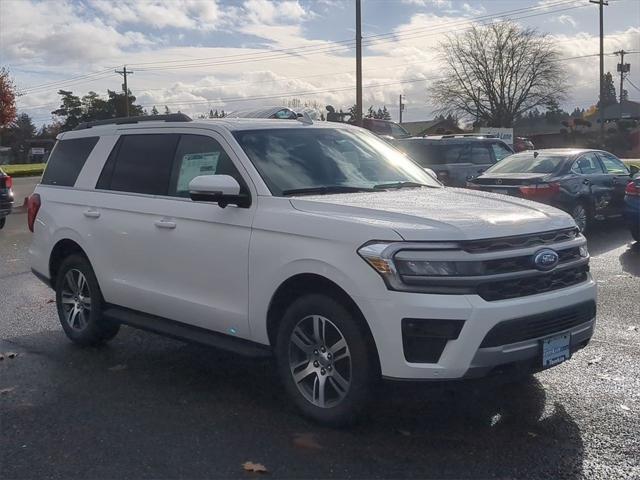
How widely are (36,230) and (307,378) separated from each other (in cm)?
363

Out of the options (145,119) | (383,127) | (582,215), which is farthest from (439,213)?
(383,127)

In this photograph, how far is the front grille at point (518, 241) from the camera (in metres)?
4.34

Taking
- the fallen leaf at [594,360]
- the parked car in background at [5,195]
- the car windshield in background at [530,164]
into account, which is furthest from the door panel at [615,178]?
the parked car in background at [5,195]

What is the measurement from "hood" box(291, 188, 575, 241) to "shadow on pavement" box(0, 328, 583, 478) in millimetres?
886

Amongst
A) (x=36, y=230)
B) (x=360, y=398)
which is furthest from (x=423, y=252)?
(x=36, y=230)

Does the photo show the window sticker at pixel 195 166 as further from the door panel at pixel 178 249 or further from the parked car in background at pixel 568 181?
the parked car in background at pixel 568 181

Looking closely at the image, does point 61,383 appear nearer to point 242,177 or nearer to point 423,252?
point 242,177

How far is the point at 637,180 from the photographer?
39.5 feet

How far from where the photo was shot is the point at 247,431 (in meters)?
4.79

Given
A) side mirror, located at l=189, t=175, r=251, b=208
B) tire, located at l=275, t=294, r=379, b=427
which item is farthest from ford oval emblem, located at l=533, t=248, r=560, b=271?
side mirror, located at l=189, t=175, r=251, b=208

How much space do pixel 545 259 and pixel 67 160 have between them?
14.8 ft

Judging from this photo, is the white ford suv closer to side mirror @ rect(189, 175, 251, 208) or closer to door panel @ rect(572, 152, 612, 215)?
side mirror @ rect(189, 175, 251, 208)

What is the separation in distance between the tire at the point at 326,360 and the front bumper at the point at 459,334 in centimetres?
15

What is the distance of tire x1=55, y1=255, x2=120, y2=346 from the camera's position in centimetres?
666
